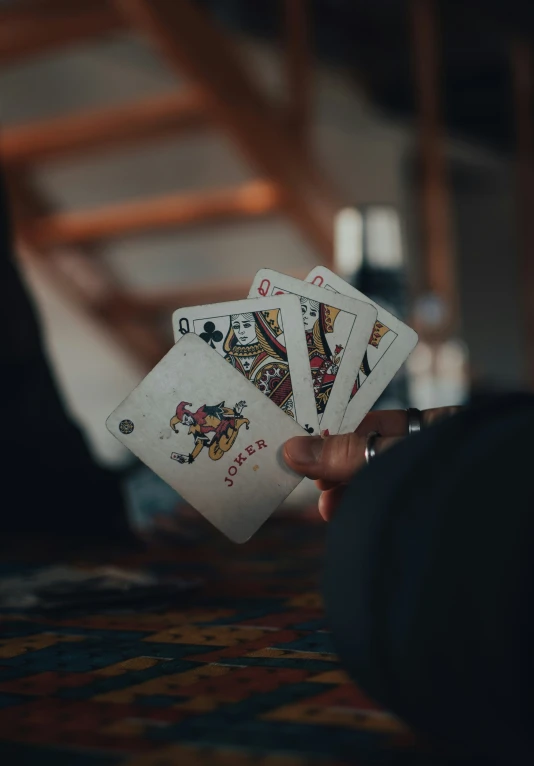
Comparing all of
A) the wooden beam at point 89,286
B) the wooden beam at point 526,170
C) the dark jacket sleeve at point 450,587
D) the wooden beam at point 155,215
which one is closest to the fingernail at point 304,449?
the dark jacket sleeve at point 450,587

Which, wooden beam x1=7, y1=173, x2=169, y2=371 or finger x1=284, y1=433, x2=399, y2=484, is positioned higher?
wooden beam x1=7, y1=173, x2=169, y2=371

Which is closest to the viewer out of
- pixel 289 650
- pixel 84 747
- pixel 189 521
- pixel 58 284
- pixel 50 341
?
pixel 84 747

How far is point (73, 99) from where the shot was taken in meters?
5.08

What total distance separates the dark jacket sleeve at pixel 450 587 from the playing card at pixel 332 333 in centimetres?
52

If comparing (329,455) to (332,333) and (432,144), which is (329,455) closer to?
(332,333)

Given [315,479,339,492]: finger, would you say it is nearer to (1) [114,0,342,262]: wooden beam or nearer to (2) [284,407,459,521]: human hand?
(2) [284,407,459,521]: human hand

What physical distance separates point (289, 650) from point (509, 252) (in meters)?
11.6

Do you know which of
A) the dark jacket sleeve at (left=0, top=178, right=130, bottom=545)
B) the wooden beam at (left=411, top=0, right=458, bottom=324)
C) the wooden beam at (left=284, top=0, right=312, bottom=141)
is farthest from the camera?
the wooden beam at (left=411, top=0, right=458, bottom=324)

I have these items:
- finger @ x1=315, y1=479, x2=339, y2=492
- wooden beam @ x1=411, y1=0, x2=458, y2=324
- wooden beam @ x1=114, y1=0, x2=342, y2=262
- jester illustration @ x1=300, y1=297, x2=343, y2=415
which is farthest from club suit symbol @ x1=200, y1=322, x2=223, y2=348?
wooden beam @ x1=411, y1=0, x2=458, y2=324

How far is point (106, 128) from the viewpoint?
3.29 m

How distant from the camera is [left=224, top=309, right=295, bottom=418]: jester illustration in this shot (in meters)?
1.20

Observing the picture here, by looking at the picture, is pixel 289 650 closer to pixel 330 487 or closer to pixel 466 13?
pixel 330 487

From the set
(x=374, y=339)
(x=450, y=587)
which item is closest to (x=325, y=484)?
(x=374, y=339)

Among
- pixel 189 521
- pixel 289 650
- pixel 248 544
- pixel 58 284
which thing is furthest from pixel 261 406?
pixel 58 284
